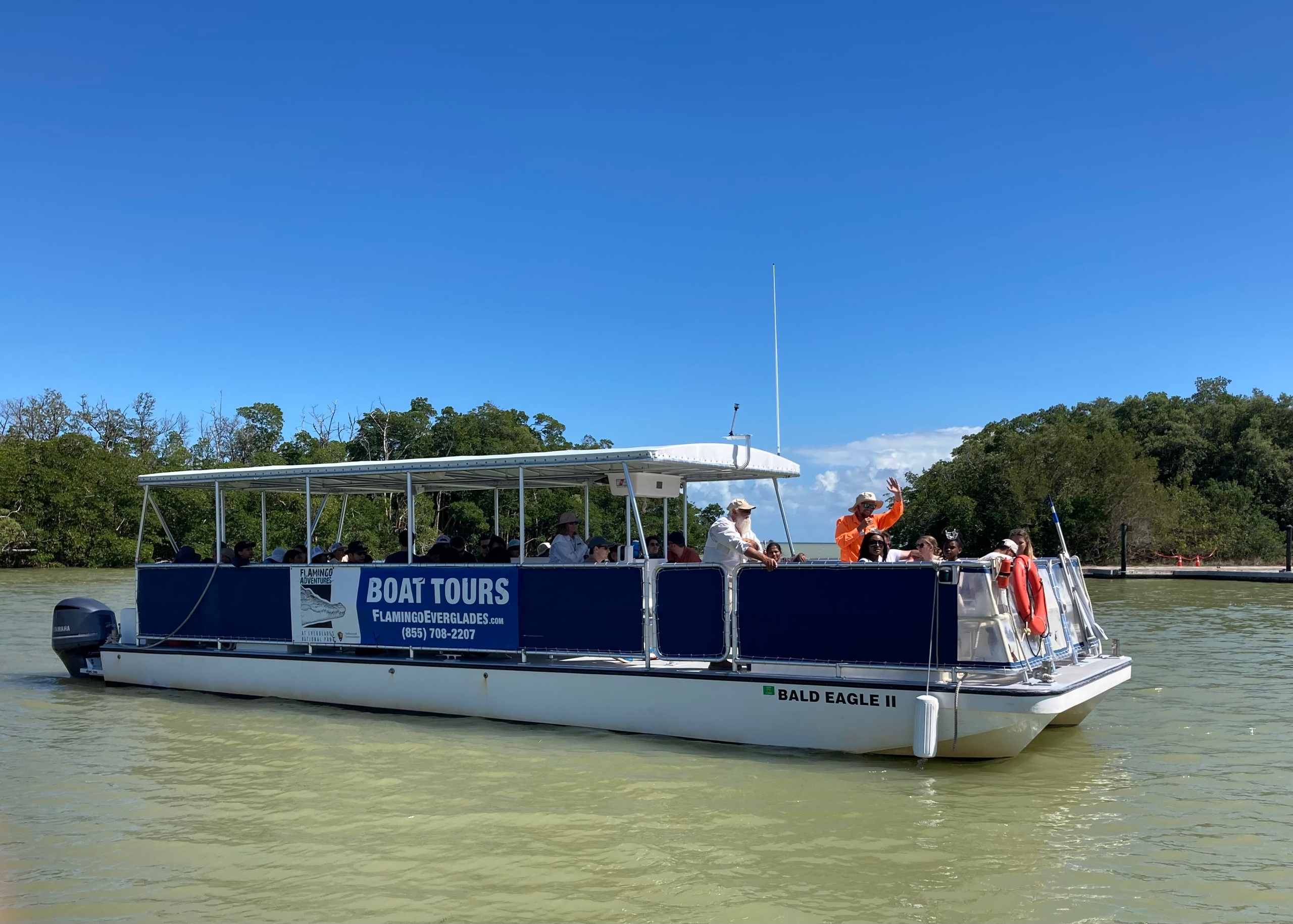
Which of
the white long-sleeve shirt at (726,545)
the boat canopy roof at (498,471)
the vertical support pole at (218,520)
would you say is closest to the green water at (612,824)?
the white long-sleeve shirt at (726,545)

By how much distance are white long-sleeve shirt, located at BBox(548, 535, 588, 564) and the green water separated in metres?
1.79

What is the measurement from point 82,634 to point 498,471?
6869 mm

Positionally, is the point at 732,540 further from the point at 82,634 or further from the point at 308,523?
the point at 82,634

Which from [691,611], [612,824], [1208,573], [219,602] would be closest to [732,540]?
[691,611]

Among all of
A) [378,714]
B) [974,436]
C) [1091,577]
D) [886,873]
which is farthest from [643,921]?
[974,436]

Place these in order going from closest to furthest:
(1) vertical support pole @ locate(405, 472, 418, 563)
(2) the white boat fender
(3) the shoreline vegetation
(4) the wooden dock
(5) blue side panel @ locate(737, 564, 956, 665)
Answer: (2) the white boat fender < (5) blue side panel @ locate(737, 564, 956, 665) < (1) vertical support pole @ locate(405, 472, 418, 563) < (4) the wooden dock < (3) the shoreline vegetation

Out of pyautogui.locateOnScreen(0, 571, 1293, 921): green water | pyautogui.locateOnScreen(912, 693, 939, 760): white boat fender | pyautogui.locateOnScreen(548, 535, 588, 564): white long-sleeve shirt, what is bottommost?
pyautogui.locateOnScreen(0, 571, 1293, 921): green water

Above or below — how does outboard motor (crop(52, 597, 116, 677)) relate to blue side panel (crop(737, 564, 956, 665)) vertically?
below

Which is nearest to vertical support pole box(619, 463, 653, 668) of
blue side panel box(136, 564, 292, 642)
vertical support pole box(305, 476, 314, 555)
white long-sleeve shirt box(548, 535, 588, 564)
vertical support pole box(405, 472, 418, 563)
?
white long-sleeve shirt box(548, 535, 588, 564)

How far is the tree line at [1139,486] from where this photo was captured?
5044 cm

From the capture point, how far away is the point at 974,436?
70875 millimetres

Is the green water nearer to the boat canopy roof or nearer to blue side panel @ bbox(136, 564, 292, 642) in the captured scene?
blue side panel @ bbox(136, 564, 292, 642)

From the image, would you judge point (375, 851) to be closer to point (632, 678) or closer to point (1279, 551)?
point (632, 678)

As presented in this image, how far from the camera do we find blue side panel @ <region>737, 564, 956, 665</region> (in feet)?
29.2
